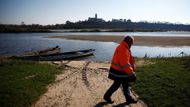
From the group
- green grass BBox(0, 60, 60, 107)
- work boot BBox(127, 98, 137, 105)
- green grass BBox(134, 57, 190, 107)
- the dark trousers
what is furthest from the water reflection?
the dark trousers

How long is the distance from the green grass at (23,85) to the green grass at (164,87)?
381cm

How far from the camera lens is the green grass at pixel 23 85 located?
773cm

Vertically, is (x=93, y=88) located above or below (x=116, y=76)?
below

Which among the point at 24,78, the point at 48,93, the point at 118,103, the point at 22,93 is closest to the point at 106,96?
the point at 118,103

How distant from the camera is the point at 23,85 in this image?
371 inches

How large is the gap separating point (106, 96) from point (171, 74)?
5428 mm

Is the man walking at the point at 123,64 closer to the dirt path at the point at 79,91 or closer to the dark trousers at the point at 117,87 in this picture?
the dark trousers at the point at 117,87

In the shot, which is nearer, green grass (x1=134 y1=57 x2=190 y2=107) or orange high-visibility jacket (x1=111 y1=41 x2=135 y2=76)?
orange high-visibility jacket (x1=111 y1=41 x2=135 y2=76)

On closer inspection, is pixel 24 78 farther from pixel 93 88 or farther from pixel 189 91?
pixel 189 91

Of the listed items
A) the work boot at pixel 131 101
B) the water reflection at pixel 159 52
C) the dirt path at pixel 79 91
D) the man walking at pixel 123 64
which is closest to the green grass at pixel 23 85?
the dirt path at pixel 79 91

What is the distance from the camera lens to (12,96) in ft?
26.6

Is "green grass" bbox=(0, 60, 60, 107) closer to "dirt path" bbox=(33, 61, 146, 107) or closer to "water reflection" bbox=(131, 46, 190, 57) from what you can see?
"dirt path" bbox=(33, 61, 146, 107)

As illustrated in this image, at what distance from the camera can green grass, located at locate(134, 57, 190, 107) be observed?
7991 mm

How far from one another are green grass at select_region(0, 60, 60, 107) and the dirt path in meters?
0.33
